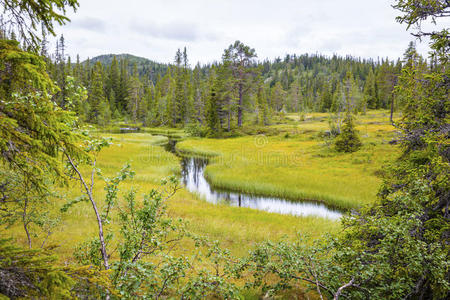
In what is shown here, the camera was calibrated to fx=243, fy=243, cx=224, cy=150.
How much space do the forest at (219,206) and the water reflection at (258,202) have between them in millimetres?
185

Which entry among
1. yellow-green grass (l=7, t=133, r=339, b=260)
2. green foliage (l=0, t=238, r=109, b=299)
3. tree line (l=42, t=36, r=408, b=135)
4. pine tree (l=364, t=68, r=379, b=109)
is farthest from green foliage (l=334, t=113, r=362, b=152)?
pine tree (l=364, t=68, r=379, b=109)

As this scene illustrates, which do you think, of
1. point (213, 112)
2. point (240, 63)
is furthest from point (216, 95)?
point (240, 63)

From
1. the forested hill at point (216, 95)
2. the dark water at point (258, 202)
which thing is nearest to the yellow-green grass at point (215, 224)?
the dark water at point (258, 202)

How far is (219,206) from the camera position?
600 inches

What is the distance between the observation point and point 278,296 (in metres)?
5.79

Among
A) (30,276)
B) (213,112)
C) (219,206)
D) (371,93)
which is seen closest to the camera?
(30,276)

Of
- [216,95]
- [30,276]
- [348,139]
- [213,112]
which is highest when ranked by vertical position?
[216,95]

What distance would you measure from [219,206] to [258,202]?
388 cm

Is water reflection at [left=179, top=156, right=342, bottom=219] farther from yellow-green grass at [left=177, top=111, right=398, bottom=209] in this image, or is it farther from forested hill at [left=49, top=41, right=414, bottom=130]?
forested hill at [left=49, top=41, right=414, bottom=130]

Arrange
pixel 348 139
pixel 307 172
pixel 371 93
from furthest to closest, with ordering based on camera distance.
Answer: pixel 371 93 < pixel 348 139 < pixel 307 172

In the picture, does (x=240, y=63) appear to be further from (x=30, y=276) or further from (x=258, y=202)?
(x=30, y=276)

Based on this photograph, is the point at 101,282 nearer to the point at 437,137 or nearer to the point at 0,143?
the point at 0,143

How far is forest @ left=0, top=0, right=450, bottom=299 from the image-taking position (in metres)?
2.95

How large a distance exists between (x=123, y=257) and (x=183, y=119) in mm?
75614
